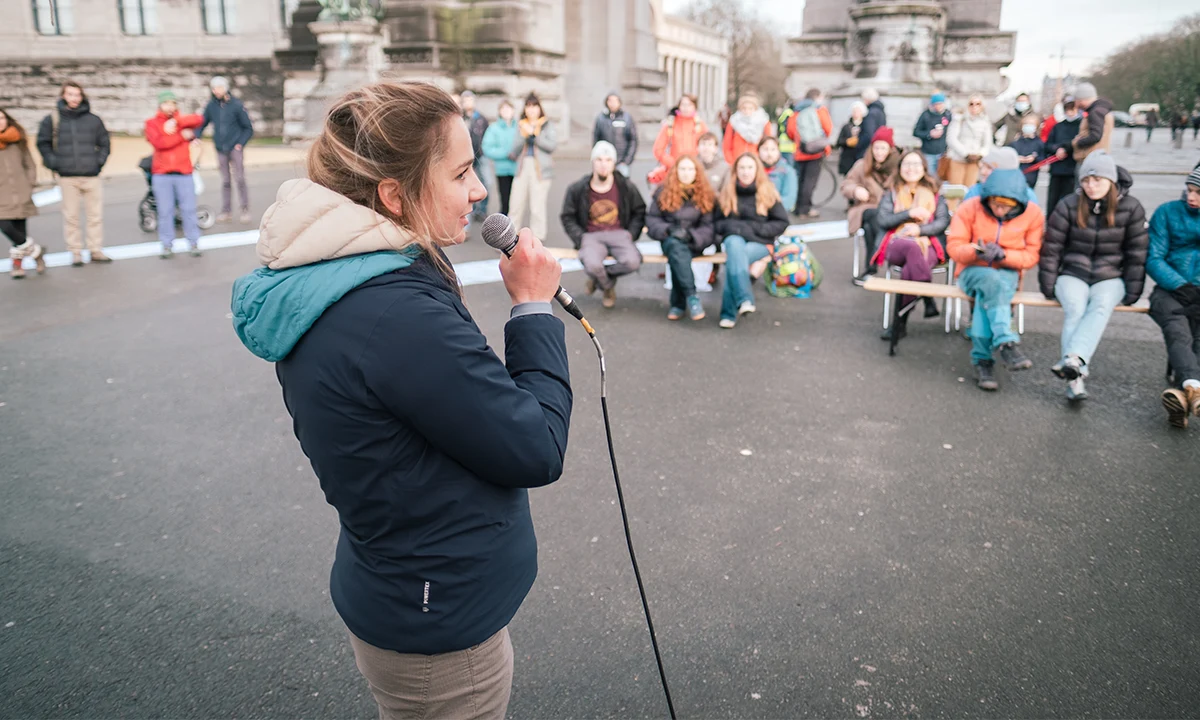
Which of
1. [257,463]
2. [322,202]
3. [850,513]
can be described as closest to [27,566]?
[257,463]

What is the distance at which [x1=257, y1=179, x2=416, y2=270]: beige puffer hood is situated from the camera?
168 centimetres

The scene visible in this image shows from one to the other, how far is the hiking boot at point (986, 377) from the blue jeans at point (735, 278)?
2.25 metres

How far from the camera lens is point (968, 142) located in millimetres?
13102

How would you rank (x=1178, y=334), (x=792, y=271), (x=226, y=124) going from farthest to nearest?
(x=226, y=124)
(x=792, y=271)
(x=1178, y=334)

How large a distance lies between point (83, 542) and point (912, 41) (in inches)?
782

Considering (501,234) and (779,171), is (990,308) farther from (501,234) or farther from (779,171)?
(779,171)

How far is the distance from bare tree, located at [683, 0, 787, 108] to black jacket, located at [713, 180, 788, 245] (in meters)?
67.7

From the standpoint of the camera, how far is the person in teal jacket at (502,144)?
12938mm

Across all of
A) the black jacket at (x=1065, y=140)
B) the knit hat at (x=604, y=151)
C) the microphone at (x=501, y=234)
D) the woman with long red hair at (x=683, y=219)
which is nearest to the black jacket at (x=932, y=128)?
the black jacket at (x=1065, y=140)

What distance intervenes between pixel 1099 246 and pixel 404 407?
6.33 metres

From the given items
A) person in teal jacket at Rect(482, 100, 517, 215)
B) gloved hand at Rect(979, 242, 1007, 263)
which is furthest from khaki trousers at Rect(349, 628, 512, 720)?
person in teal jacket at Rect(482, 100, 517, 215)

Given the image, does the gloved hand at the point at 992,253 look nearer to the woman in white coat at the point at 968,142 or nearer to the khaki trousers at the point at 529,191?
the woman in white coat at the point at 968,142

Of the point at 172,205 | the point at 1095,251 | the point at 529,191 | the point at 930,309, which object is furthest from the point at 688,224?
the point at 172,205

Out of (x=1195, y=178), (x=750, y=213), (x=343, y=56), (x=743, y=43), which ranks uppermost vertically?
(x=743, y=43)
